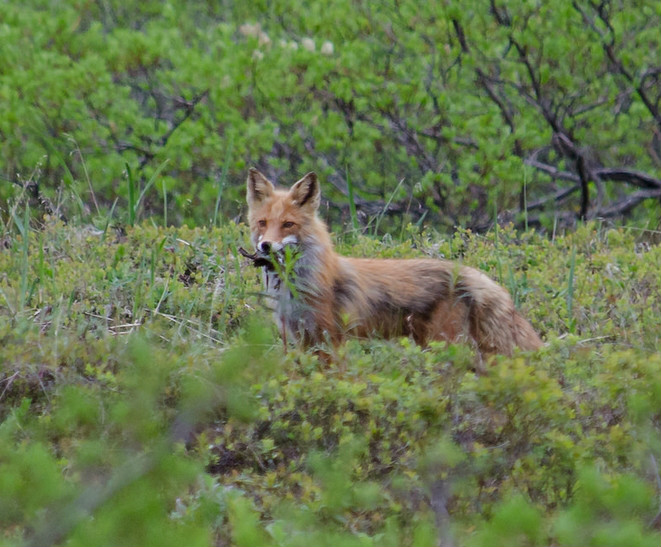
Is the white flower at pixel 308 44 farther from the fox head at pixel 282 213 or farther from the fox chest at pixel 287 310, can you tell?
the fox chest at pixel 287 310

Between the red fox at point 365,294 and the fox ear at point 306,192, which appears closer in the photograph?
the red fox at point 365,294

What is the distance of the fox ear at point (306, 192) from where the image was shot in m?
7.55

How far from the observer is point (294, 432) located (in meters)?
5.21

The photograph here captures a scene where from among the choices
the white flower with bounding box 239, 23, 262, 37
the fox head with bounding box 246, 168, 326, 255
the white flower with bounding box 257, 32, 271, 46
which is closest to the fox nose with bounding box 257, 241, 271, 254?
the fox head with bounding box 246, 168, 326, 255

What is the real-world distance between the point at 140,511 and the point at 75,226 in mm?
7345

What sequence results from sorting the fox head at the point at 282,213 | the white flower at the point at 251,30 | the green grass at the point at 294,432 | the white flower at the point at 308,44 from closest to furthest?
the green grass at the point at 294,432, the fox head at the point at 282,213, the white flower at the point at 308,44, the white flower at the point at 251,30

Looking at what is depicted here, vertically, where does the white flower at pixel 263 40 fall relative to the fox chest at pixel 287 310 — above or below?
above

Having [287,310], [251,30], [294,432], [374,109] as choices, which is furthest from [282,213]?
[251,30]

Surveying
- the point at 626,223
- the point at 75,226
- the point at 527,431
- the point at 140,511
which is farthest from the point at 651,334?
the point at 626,223

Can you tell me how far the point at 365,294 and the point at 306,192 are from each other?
3.11 ft

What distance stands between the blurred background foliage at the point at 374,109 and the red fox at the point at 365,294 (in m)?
4.27

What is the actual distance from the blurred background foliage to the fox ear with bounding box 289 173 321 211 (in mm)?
4194

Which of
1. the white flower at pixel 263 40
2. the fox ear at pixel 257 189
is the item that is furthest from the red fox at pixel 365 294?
the white flower at pixel 263 40

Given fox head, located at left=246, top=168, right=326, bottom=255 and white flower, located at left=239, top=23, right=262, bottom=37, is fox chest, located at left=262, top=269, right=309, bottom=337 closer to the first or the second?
fox head, located at left=246, top=168, right=326, bottom=255
